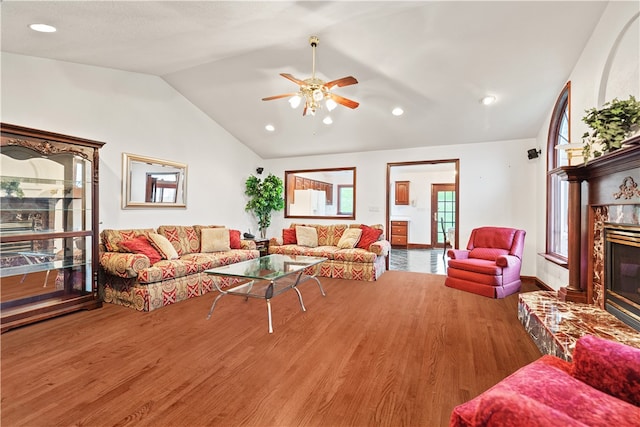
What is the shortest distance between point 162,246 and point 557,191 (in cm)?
554

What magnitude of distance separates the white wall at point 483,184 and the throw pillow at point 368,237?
2.24 feet

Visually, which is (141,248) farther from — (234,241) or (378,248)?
(378,248)

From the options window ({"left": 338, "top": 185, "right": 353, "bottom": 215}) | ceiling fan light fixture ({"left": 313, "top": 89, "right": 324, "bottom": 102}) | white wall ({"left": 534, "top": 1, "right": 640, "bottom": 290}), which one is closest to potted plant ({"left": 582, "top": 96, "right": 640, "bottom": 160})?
white wall ({"left": 534, "top": 1, "right": 640, "bottom": 290})

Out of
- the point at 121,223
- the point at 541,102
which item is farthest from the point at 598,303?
the point at 121,223

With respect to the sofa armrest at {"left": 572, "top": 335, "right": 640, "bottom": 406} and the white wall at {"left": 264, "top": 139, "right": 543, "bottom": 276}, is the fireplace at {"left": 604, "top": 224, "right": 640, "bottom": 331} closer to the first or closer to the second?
the sofa armrest at {"left": 572, "top": 335, "right": 640, "bottom": 406}

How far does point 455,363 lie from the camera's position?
221 cm

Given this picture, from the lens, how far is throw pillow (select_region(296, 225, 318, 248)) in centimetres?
569

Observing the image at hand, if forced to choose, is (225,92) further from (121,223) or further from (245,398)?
(245,398)

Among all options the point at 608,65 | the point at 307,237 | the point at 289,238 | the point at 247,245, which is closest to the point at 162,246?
the point at 247,245

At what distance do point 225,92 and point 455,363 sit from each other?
4597 millimetres

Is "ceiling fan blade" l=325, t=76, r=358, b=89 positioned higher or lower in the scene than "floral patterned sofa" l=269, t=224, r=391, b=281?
higher

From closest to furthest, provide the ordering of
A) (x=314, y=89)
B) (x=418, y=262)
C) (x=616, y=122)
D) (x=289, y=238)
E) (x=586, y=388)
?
(x=586, y=388) < (x=616, y=122) < (x=314, y=89) < (x=289, y=238) < (x=418, y=262)

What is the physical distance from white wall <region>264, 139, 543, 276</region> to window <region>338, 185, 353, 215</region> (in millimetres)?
3201

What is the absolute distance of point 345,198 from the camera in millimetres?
9445
